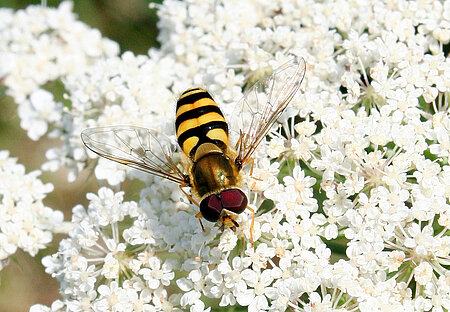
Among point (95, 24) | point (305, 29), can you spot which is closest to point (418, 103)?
point (305, 29)

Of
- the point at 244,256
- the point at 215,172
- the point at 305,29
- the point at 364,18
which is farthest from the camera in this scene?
the point at 305,29

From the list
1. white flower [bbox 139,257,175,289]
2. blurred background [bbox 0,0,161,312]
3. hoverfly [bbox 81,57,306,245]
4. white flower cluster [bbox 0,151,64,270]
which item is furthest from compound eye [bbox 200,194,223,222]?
blurred background [bbox 0,0,161,312]

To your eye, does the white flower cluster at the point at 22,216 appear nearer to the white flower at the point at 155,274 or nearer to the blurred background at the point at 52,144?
the blurred background at the point at 52,144

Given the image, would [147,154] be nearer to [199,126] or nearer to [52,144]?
[199,126]

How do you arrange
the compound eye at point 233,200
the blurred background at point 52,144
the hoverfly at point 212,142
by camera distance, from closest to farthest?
the compound eye at point 233,200 → the hoverfly at point 212,142 → the blurred background at point 52,144

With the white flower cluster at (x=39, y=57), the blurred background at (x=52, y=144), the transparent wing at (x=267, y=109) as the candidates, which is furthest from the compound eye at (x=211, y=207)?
the white flower cluster at (x=39, y=57)

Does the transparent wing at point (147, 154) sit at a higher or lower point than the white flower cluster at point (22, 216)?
higher

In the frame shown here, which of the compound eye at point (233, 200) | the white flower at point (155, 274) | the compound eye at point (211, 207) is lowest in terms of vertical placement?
the white flower at point (155, 274)

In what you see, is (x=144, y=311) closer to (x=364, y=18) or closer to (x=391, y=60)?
(x=391, y=60)
